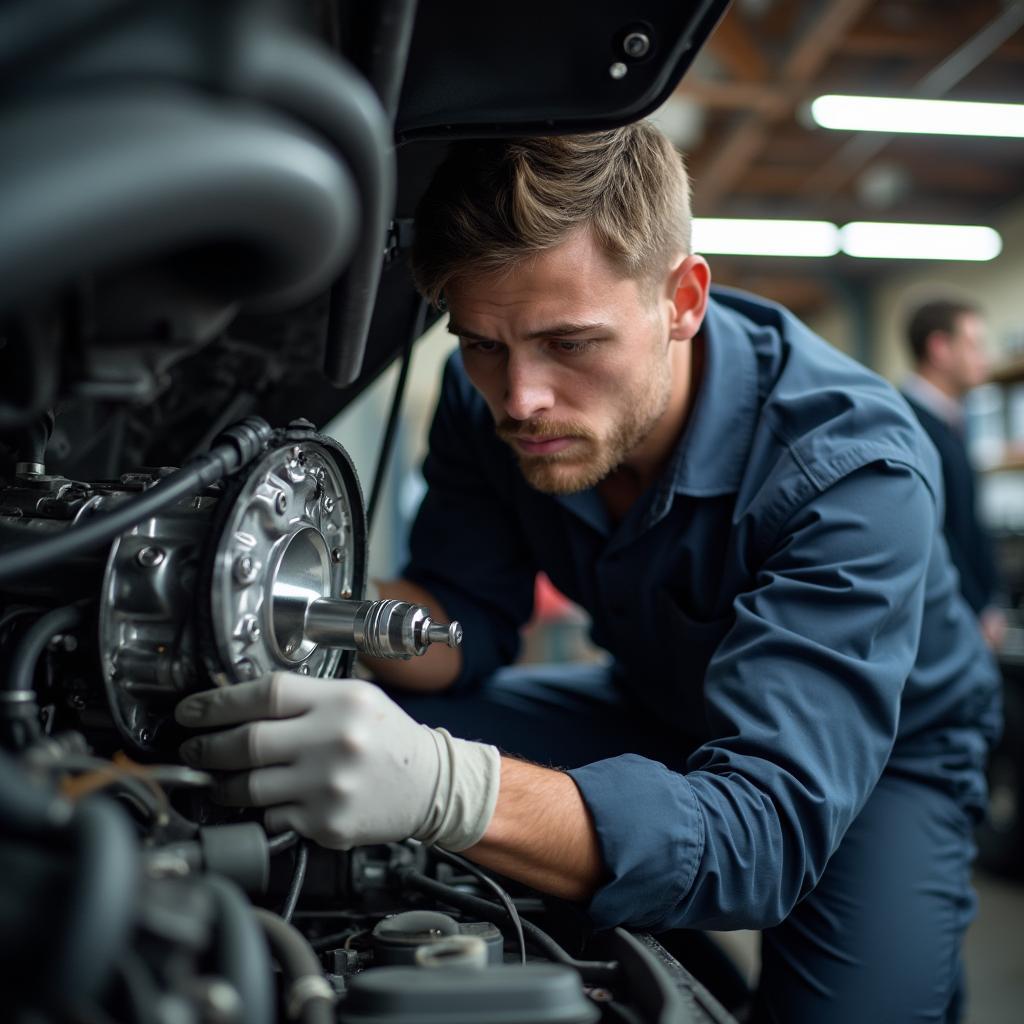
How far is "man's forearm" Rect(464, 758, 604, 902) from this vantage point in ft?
2.50

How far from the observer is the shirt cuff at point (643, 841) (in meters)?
0.76

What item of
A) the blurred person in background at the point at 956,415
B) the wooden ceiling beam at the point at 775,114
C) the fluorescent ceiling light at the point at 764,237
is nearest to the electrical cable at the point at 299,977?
the blurred person in background at the point at 956,415

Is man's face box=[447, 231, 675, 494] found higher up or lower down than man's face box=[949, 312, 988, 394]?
lower down

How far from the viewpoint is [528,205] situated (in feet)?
3.19

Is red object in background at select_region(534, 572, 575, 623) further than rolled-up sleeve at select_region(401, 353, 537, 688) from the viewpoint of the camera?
Yes

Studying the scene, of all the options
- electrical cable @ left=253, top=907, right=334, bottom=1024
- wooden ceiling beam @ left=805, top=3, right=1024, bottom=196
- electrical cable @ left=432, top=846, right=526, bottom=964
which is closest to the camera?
electrical cable @ left=253, top=907, right=334, bottom=1024

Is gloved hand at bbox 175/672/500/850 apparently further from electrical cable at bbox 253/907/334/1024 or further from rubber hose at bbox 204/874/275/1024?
rubber hose at bbox 204/874/275/1024

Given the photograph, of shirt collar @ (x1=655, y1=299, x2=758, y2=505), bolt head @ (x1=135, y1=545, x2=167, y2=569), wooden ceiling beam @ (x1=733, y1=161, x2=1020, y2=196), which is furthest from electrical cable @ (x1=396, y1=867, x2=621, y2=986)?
wooden ceiling beam @ (x1=733, y1=161, x2=1020, y2=196)

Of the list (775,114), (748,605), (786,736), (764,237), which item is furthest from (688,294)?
(764,237)

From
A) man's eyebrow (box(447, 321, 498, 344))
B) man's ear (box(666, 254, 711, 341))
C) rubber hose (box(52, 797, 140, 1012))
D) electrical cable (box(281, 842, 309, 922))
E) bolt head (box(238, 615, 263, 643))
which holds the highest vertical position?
man's ear (box(666, 254, 711, 341))

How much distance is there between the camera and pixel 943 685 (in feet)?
4.11

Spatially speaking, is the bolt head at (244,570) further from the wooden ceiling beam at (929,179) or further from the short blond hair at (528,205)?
the wooden ceiling beam at (929,179)

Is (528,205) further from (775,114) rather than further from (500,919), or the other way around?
(775,114)

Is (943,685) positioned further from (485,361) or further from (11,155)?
(11,155)
